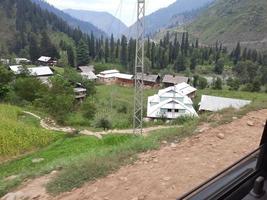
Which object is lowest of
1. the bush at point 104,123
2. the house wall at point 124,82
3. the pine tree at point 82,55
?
the house wall at point 124,82

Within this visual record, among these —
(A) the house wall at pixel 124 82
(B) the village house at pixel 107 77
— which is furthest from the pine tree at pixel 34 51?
(A) the house wall at pixel 124 82

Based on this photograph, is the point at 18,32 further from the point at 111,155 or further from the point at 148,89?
the point at 111,155

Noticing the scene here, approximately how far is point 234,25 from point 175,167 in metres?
113

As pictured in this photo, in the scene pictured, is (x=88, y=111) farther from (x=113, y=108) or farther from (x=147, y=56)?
(x=147, y=56)

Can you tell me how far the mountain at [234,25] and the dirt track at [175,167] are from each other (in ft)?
302

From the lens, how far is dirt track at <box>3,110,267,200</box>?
324 centimetres

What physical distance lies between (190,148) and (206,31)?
401 ft

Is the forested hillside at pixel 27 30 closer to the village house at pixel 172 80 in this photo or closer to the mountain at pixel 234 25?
the village house at pixel 172 80

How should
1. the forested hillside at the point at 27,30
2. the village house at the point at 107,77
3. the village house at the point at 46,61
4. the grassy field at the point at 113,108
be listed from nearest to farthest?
the grassy field at the point at 113,108 < the village house at the point at 107,77 < the village house at the point at 46,61 < the forested hillside at the point at 27,30

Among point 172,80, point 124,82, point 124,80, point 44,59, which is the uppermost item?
point 44,59

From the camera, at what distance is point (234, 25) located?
110 metres

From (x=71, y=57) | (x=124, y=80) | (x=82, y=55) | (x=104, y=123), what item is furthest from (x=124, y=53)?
(x=104, y=123)

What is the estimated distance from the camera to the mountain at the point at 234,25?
328 ft

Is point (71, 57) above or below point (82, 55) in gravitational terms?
below
